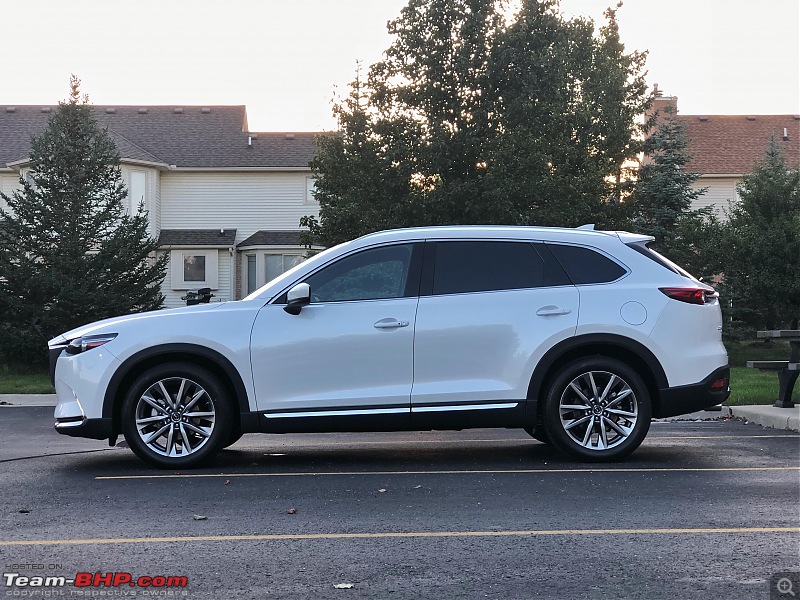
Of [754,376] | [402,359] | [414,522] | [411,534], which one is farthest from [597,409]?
[754,376]

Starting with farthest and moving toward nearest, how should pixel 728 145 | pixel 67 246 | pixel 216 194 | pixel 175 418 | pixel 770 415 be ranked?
pixel 728 145 < pixel 216 194 < pixel 67 246 < pixel 770 415 < pixel 175 418

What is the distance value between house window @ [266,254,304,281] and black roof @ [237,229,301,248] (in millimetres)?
→ 528

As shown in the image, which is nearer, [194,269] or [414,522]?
[414,522]

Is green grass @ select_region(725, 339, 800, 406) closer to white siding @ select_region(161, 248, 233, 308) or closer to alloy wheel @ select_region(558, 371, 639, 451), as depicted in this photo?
alloy wheel @ select_region(558, 371, 639, 451)

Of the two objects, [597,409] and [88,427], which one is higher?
[597,409]

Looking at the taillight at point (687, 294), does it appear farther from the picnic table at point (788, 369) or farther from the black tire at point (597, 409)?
the picnic table at point (788, 369)

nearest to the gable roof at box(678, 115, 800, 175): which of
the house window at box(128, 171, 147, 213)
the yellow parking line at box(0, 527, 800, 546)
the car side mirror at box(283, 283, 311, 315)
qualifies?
the house window at box(128, 171, 147, 213)

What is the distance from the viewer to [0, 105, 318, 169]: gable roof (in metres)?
39.4

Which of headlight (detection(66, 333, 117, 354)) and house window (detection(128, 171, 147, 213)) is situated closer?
headlight (detection(66, 333, 117, 354))

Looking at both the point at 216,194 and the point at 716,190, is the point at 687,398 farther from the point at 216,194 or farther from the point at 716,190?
the point at 716,190

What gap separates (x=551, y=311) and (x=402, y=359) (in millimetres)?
1246

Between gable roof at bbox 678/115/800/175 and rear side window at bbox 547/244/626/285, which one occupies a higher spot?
gable roof at bbox 678/115/800/175

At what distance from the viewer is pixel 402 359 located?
8383 millimetres

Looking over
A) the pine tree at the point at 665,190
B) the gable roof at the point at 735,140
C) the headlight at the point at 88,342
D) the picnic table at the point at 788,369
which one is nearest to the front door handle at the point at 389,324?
the headlight at the point at 88,342
